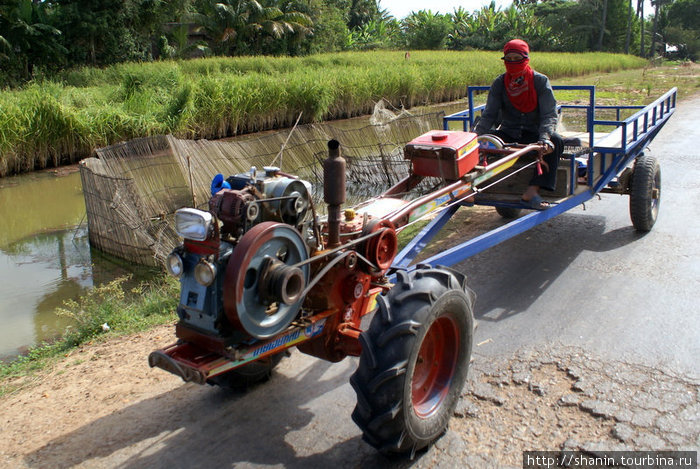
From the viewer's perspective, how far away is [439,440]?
11.3 ft

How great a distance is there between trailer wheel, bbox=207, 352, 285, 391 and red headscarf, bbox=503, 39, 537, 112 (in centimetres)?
343

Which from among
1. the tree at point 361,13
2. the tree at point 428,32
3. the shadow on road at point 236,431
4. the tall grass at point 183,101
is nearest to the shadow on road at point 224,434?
the shadow on road at point 236,431

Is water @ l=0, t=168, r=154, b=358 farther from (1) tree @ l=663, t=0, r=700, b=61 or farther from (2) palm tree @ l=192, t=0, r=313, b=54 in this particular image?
(1) tree @ l=663, t=0, r=700, b=61

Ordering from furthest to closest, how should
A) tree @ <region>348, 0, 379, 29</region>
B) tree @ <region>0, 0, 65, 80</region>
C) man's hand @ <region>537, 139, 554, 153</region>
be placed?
1. tree @ <region>348, 0, 379, 29</region>
2. tree @ <region>0, 0, 65, 80</region>
3. man's hand @ <region>537, 139, 554, 153</region>

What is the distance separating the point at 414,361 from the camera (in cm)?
312

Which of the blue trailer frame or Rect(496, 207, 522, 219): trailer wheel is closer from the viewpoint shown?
the blue trailer frame

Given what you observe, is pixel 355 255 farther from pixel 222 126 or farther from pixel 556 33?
pixel 556 33

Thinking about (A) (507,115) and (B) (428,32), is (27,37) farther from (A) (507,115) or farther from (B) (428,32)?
(B) (428,32)

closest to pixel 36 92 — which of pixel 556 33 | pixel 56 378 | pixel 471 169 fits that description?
pixel 56 378

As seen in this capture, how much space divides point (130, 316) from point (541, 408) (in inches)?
140

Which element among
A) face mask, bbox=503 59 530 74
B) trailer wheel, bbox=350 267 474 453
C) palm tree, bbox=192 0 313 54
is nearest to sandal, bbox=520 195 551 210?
face mask, bbox=503 59 530 74

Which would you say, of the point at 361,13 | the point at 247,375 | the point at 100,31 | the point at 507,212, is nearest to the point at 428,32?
the point at 361,13

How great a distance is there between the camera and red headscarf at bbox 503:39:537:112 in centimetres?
558

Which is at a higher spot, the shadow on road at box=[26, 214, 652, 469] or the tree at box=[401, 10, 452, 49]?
the tree at box=[401, 10, 452, 49]
